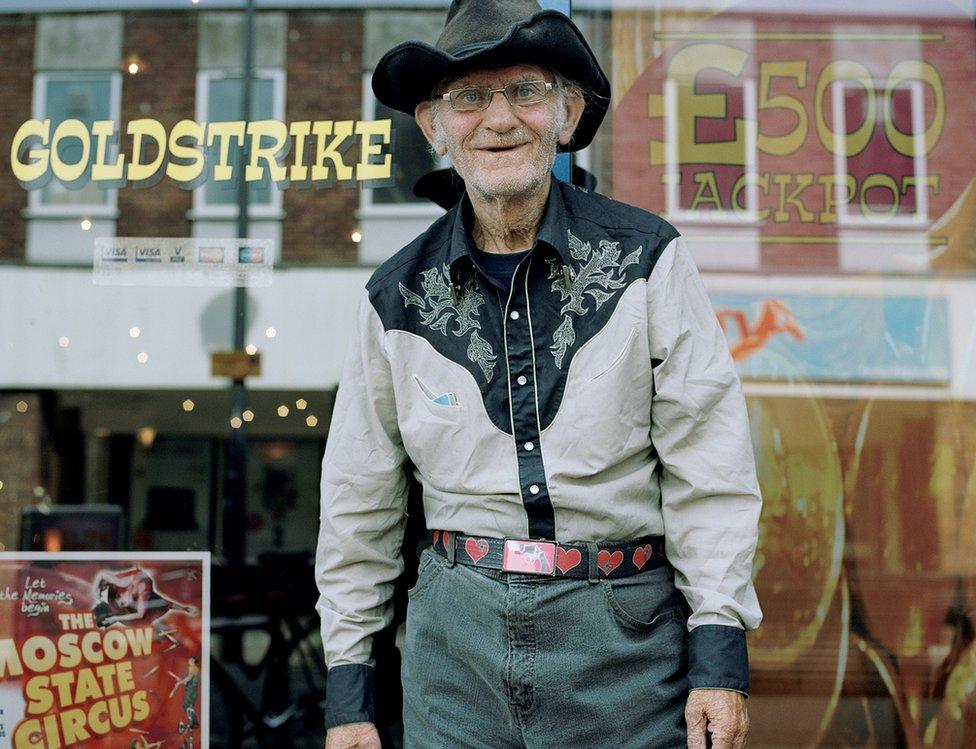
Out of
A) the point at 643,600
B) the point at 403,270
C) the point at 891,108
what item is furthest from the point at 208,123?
the point at 891,108

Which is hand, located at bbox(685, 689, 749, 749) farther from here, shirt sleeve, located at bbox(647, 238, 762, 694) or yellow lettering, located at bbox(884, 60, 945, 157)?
yellow lettering, located at bbox(884, 60, 945, 157)

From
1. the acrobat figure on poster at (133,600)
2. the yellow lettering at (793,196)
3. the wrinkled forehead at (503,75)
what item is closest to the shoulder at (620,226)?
the wrinkled forehead at (503,75)

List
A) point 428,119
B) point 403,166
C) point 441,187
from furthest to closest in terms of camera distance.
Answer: point 403,166
point 441,187
point 428,119

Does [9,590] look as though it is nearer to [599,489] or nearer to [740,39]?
[599,489]

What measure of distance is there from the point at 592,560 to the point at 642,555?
0.11 m

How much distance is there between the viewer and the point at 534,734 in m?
1.96

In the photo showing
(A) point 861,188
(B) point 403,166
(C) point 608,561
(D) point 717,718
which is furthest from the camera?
(A) point 861,188

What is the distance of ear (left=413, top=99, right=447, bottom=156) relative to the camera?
90.1 inches

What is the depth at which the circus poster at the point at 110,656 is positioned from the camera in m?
2.85

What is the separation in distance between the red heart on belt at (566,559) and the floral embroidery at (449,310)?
36cm

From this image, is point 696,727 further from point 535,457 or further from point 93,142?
point 93,142

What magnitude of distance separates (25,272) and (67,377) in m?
0.33

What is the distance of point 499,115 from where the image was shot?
2.10m

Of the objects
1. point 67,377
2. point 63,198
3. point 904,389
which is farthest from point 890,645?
point 63,198
